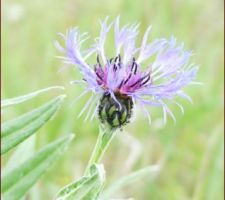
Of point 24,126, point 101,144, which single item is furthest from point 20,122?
point 101,144

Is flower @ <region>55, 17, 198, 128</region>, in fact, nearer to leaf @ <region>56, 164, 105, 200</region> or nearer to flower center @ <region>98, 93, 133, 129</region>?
flower center @ <region>98, 93, 133, 129</region>

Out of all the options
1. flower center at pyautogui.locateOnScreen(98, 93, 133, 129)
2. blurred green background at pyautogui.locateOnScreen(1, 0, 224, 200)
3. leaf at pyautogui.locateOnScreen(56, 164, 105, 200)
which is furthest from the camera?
blurred green background at pyautogui.locateOnScreen(1, 0, 224, 200)

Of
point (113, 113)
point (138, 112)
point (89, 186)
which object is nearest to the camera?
point (89, 186)

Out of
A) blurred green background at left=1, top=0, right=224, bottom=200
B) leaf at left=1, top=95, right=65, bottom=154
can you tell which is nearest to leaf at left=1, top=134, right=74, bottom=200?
leaf at left=1, top=95, right=65, bottom=154

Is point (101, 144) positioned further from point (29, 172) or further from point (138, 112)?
point (138, 112)

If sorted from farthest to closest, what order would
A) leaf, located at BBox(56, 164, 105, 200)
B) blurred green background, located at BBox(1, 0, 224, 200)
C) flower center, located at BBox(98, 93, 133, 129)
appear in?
blurred green background, located at BBox(1, 0, 224, 200) → flower center, located at BBox(98, 93, 133, 129) → leaf, located at BBox(56, 164, 105, 200)

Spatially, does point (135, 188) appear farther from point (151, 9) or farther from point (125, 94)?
point (125, 94)
